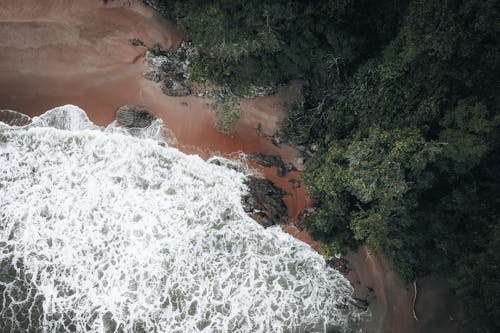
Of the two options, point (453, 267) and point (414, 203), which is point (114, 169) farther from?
point (453, 267)

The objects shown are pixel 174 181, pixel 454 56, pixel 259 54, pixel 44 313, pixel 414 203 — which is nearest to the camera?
pixel 454 56

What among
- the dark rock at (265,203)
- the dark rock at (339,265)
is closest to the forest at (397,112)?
the dark rock at (265,203)

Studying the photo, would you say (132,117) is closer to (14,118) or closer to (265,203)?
(14,118)

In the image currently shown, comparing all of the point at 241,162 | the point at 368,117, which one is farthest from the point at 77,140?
the point at 368,117

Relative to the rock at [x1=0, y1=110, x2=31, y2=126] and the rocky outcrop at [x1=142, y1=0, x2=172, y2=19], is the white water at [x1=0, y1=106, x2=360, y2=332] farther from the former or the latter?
the rocky outcrop at [x1=142, y1=0, x2=172, y2=19]

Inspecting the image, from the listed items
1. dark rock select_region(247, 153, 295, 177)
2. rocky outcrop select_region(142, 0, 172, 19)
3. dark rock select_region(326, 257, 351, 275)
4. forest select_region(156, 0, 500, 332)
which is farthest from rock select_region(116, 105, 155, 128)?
dark rock select_region(326, 257, 351, 275)

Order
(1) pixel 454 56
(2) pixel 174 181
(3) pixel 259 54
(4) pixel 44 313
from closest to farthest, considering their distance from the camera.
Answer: (1) pixel 454 56, (3) pixel 259 54, (4) pixel 44 313, (2) pixel 174 181
